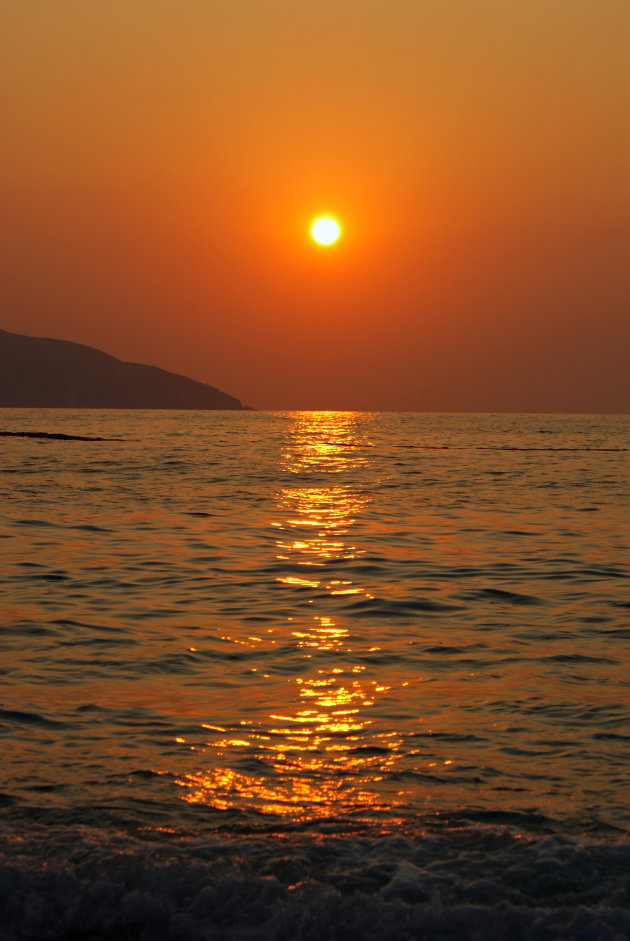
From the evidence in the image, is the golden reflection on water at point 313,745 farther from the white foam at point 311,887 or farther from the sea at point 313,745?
the white foam at point 311,887

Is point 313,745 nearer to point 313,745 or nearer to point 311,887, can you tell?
point 313,745

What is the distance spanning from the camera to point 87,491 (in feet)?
117

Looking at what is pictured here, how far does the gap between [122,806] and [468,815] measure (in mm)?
2613

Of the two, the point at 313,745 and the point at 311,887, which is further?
the point at 313,745

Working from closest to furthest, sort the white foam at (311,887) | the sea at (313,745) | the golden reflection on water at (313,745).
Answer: the white foam at (311,887) → the sea at (313,745) → the golden reflection on water at (313,745)

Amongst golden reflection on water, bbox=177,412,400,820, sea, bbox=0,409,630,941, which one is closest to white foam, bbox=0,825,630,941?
sea, bbox=0,409,630,941

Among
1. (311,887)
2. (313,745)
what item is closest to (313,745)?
(313,745)

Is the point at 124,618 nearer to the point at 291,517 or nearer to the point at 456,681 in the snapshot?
the point at 456,681

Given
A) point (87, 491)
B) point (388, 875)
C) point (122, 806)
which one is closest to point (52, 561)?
point (122, 806)

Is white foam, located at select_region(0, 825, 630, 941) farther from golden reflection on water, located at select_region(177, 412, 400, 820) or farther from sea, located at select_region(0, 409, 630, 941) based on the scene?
golden reflection on water, located at select_region(177, 412, 400, 820)

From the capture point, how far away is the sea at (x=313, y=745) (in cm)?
589

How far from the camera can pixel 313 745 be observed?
8.38 meters

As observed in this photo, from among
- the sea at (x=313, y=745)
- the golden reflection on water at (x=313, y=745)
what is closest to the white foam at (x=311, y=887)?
the sea at (x=313, y=745)

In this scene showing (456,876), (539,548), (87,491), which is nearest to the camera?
(456,876)
